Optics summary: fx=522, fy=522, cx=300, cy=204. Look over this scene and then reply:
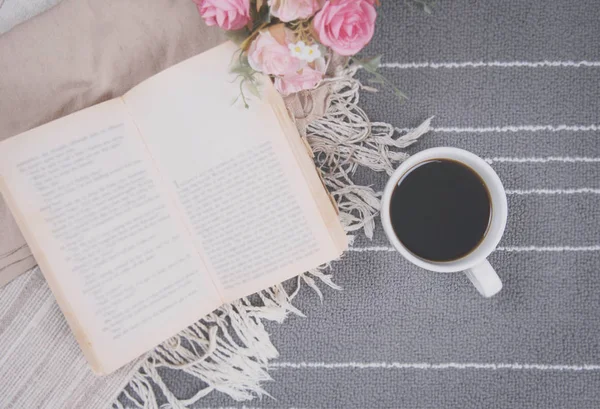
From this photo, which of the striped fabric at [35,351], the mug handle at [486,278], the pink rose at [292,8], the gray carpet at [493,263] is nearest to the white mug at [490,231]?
the mug handle at [486,278]

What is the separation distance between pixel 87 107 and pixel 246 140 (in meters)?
0.19

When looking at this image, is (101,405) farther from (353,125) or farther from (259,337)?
(353,125)

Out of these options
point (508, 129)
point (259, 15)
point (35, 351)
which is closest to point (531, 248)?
point (508, 129)

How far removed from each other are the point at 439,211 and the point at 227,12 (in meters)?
0.34

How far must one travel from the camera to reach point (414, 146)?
0.70 metres

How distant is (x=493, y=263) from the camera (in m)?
0.71

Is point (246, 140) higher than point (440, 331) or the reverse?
higher

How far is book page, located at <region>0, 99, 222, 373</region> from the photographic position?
0.59m

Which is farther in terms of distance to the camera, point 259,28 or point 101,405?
point 101,405

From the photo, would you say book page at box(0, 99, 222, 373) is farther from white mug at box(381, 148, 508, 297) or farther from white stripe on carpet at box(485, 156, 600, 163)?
white stripe on carpet at box(485, 156, 600, 163)

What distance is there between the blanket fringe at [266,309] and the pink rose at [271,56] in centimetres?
16

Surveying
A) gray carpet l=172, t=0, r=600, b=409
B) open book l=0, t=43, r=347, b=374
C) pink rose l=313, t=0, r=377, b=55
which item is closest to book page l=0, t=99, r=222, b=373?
open book l=0, t=43, r=347, b=374

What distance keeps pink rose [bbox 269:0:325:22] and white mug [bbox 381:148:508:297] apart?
201mm

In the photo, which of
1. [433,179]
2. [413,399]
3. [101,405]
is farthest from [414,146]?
[101,405]
